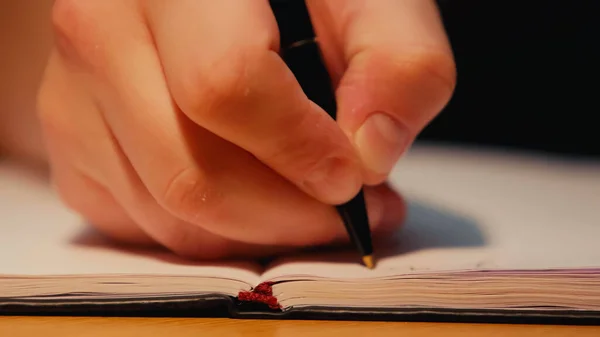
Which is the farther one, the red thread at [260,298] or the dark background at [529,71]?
the dark background at [529,71]

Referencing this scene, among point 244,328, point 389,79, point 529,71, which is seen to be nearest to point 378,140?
point 389,79

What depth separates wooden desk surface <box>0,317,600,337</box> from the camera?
0.41 meters

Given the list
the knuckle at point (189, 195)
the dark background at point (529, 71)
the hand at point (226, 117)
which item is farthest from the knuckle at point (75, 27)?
the dark background at point (529, 71)

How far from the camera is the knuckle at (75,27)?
49 centimetres

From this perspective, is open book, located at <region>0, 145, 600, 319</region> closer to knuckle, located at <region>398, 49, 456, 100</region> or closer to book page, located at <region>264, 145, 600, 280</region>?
book page, located at <region>264, 145, 600, 280</region>

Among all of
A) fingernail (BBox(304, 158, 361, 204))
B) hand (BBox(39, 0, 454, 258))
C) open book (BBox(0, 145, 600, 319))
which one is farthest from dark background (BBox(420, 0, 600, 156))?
fingernail (BBox(304, 158, 361, 204))

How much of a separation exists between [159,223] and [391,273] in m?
0.17

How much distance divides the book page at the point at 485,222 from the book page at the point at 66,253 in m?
0.05

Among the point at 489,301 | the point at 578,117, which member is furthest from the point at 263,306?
the point at 578,117

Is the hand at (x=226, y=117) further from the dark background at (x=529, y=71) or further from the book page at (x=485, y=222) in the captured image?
the dark background at (x=529, y=71)

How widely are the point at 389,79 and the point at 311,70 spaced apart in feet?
0.23

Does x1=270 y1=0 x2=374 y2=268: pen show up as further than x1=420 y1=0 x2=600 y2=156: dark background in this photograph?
No

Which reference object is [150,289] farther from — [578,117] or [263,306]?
[578,117]

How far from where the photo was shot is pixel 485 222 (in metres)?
0.61
